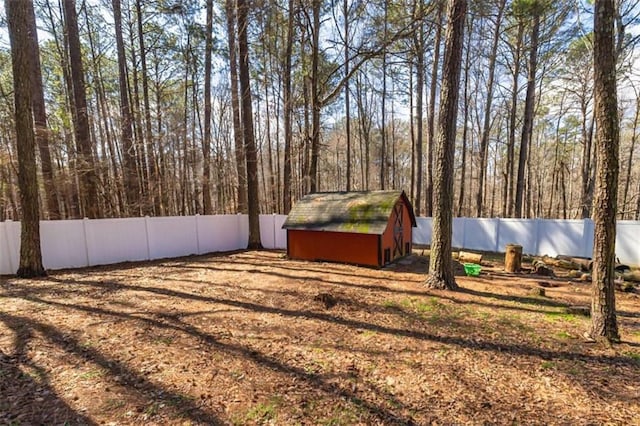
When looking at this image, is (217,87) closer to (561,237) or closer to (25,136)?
(25,136)

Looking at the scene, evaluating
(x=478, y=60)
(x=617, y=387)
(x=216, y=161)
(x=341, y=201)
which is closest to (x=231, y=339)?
(x=617, y=387)

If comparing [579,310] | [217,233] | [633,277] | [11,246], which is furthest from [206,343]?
A: [633,277]

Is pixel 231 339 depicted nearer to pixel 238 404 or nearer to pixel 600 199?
pixel 238 404

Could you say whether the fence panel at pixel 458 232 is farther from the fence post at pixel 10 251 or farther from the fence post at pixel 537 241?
the fence post at pixel 10 251

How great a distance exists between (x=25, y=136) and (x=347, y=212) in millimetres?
7879

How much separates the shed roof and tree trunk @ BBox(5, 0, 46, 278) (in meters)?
6.14

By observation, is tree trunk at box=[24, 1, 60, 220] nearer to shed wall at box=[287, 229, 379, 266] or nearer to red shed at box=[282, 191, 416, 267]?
red shed at box=[282, 191, 416, 267]

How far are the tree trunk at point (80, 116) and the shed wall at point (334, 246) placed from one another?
6.57 meters

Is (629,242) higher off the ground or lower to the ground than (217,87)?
lower

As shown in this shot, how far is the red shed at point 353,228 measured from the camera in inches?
316

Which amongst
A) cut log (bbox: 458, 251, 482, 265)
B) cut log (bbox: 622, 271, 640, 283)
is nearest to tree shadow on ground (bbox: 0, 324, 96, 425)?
cut log (bbox: 458, 251, 482, 265)

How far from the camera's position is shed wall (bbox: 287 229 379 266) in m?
8.07

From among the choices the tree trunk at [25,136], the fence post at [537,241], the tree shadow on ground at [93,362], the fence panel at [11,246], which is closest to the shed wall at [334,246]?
the tree shadow on ground at [93,362]

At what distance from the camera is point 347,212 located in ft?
28.5
